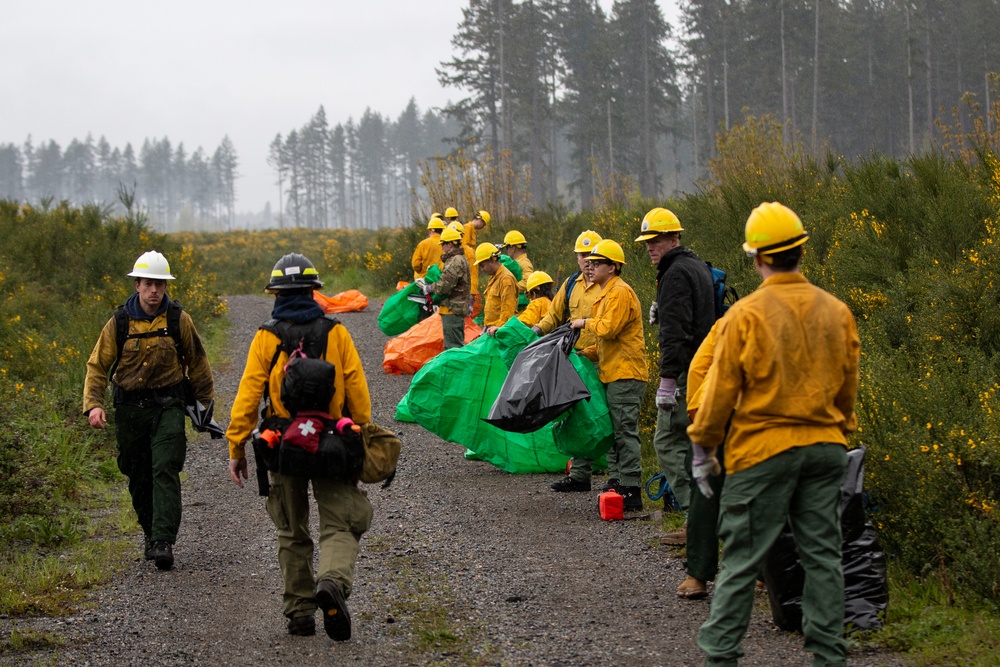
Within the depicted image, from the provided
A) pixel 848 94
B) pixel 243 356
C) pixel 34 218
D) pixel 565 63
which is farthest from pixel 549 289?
pixel 565 63

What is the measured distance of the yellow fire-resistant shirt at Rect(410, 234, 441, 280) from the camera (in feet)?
47.8

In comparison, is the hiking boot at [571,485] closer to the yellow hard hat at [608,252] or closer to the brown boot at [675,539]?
the brown boot at [675,539]

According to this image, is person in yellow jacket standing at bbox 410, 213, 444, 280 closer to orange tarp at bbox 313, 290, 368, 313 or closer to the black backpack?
orange tarp at bbox 313, 290, 368, 313

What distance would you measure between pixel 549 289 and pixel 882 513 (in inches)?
177

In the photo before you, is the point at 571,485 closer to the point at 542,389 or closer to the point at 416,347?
the point at 542,389

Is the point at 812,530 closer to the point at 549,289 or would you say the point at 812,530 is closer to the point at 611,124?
the point at 549,289

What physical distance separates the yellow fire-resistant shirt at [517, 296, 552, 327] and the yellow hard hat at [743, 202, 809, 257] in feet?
17.4

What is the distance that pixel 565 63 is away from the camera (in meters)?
62.1

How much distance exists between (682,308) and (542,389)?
1734mm

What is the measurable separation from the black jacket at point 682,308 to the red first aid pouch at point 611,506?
1.57m

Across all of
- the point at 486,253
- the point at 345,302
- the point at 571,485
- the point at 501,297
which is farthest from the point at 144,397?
the point at 345,302

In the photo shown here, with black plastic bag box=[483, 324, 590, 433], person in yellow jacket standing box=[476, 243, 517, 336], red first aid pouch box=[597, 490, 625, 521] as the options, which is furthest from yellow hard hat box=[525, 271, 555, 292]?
red first aid pouch box=[597, 490, 625, 521]

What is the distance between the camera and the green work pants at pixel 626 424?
7.24 meters

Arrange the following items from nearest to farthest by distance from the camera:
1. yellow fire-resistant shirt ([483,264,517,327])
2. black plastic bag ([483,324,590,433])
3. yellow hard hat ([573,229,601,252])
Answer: black plastic bag ([483,324,590,433])
yellow hard hat ([573,229,601,252])
yellow fire-resistant shirt ([483,264,517,327])
